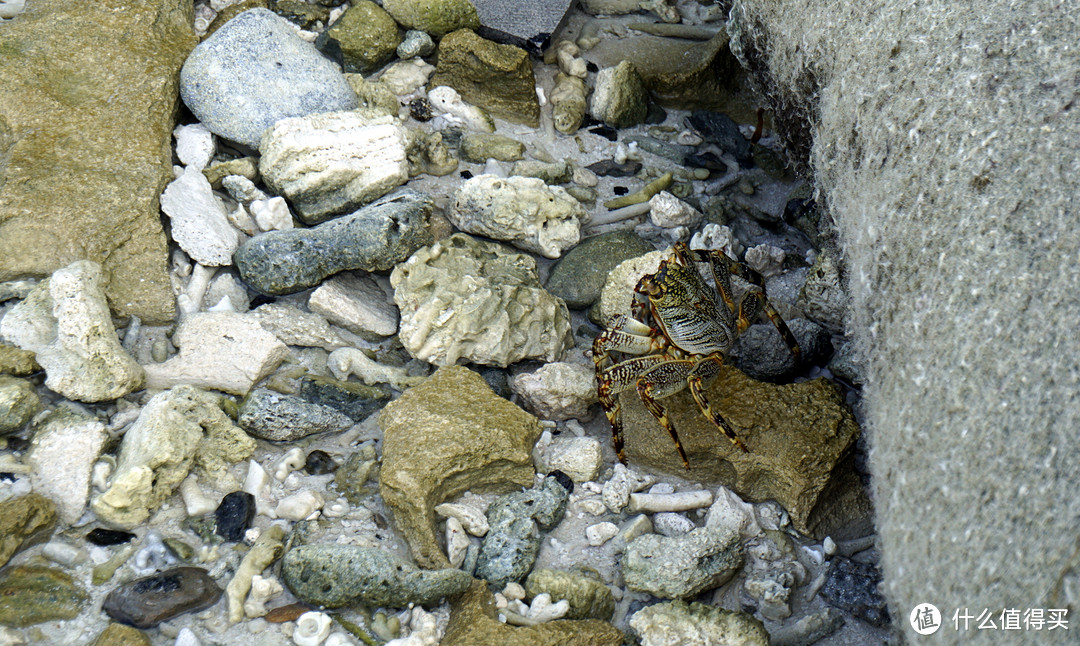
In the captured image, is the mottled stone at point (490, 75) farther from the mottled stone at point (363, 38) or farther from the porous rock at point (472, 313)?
the porous rock at point (472, 313)

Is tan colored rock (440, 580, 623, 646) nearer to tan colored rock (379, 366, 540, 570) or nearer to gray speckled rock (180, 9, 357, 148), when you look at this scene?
tan colored rock (379, 366, 540, 570)

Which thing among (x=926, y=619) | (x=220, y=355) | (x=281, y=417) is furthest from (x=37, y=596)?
(x=926, y=619)

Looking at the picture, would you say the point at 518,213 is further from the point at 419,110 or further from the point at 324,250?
the point at 419,110

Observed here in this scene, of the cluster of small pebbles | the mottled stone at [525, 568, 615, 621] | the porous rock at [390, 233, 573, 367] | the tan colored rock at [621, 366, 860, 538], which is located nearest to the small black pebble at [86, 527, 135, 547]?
the cluster of small pebbles

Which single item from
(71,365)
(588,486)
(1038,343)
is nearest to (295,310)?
(71,365)

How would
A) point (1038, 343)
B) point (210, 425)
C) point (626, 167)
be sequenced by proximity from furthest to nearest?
point (626, 167), point (210, 425), point (1038, 343)

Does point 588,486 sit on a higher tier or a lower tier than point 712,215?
lower

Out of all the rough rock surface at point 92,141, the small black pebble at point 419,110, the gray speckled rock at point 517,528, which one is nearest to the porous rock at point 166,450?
the rough rock surface at point 92,141

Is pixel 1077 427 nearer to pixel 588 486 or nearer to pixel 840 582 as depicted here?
pixel 840 582
